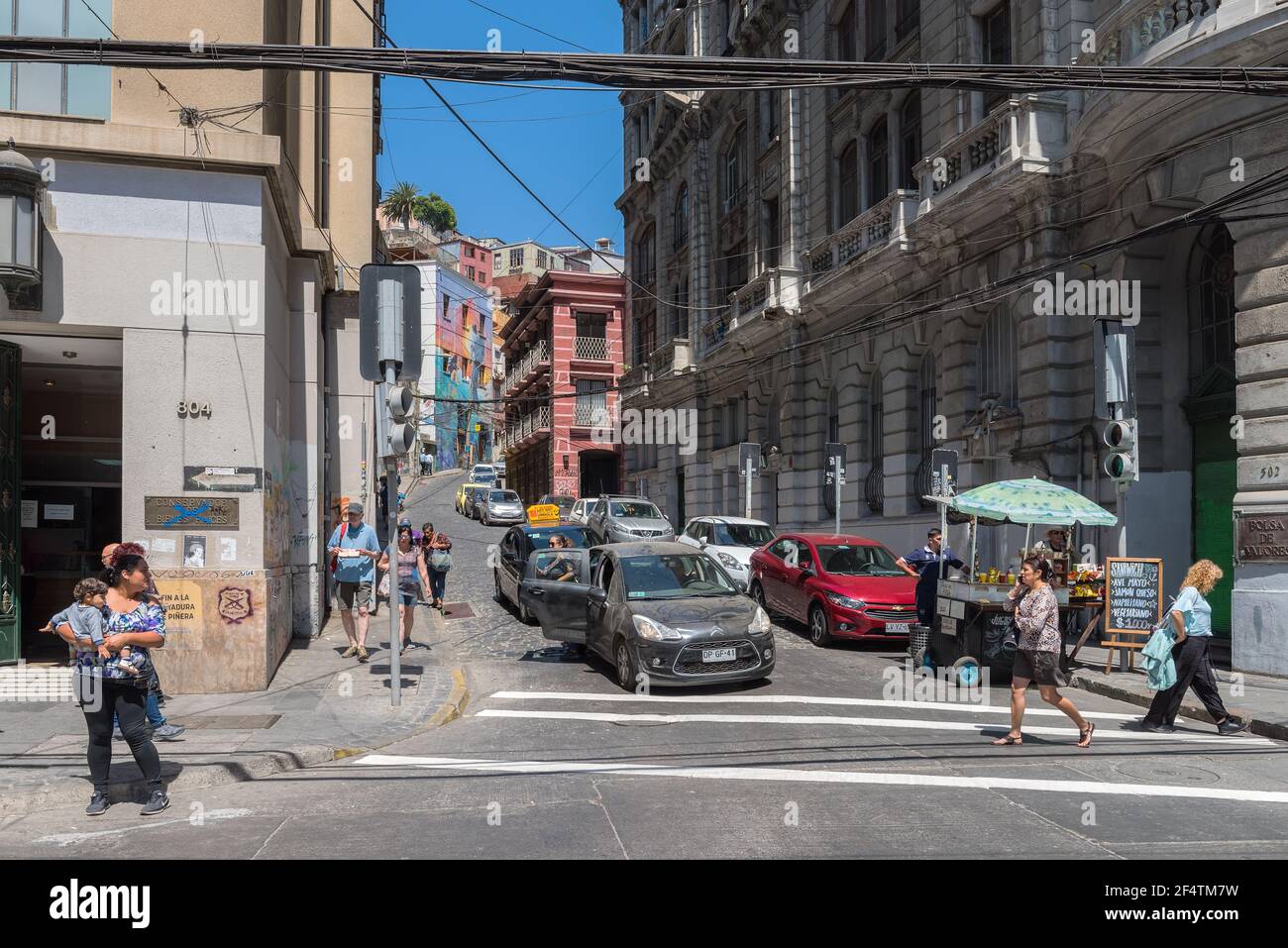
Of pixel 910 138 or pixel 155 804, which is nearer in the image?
pixel 155 804

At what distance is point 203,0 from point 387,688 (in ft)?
27.3

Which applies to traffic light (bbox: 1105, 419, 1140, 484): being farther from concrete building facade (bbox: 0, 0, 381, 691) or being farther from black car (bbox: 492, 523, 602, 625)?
concrete building facade (bbox: 0, 0, 381, 691)

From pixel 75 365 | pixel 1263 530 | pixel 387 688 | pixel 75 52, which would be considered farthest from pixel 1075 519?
pixel 75 365

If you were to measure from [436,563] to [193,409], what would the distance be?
27.5 ft

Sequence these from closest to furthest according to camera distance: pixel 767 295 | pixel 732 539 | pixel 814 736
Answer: pixel 814 736 → pixel 732 539 → pixel 767 295

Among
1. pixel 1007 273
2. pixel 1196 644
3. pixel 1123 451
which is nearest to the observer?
pixel 1196 644

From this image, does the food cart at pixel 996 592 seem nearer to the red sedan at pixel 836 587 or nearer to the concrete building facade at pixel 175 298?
the red sedan at pixel 836 587

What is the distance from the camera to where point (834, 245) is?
26.4 m

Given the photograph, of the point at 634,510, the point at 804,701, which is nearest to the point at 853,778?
the point at 804,701

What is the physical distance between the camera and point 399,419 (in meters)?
10.9

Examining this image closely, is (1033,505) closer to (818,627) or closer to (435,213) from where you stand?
(818,627)

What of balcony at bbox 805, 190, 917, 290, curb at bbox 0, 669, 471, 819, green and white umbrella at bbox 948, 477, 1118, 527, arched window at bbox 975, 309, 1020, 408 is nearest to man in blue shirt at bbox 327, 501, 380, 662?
curb at bbox 0, 669, 471, 819

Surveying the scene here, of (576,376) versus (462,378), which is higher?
(462,378)

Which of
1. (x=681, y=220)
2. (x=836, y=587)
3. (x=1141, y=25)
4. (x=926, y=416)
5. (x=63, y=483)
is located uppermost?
(x=681, y=220)
